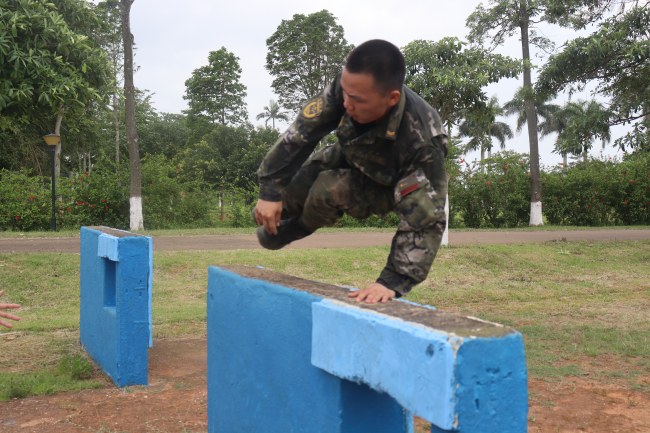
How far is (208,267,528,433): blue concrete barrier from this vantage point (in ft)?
5.37

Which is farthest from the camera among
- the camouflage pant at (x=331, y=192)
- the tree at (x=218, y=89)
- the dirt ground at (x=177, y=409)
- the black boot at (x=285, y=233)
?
the tree at (x=218, y=89)

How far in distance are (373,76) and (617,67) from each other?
1214 centimetres

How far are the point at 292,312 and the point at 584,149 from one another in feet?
40.2

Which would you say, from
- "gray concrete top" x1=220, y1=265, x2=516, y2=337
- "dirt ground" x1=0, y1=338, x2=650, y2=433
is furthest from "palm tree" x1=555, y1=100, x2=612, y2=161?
"gray concrete top" x1=220, y1=265, x2=516, y2=337

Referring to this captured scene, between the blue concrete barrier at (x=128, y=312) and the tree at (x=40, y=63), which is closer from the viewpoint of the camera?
the blue concrete barrier at (x=128, y=312)

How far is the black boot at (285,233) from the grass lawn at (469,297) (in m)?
2.69

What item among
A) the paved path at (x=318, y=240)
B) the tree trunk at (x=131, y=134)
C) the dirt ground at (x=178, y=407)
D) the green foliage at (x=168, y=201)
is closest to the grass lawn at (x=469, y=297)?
the dirt ground at (x=178, y=407)

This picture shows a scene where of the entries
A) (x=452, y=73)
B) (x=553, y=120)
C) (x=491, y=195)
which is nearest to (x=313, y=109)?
(x=452, y=73)

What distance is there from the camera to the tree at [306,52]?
1282 inches

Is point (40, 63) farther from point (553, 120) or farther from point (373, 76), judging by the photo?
point (553, 120)

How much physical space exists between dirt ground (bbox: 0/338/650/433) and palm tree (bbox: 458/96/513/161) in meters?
8.36

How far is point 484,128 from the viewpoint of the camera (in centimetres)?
2742

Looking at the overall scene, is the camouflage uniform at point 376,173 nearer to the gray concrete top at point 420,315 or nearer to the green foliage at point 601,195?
the gray concrete top at point 420,315

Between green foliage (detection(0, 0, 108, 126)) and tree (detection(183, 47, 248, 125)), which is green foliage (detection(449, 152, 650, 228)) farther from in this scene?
tree (detection(183, 47, 248, 125))
